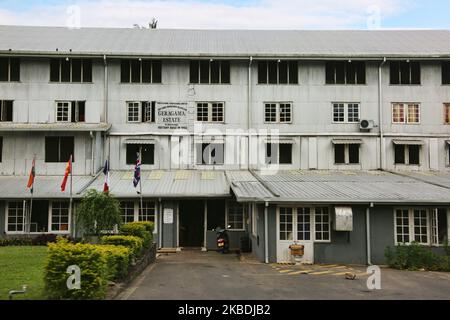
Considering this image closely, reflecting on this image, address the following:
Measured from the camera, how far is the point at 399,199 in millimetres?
22203

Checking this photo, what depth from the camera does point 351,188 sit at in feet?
80.6

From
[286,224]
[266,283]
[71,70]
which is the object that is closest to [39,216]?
[71,70]

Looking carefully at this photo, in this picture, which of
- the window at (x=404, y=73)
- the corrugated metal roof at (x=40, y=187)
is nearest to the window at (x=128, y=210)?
the corrugated metal roof at (x=40, y=187)

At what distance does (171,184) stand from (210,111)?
19.8 ft

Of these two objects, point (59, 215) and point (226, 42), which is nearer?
point (59, 215)

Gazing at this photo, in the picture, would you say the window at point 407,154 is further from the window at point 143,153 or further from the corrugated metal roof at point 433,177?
the window at point 143,153

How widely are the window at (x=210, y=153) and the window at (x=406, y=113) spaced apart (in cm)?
1110

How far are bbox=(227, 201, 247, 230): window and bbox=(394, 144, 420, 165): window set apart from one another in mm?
10737

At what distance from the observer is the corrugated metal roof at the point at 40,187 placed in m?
26.8

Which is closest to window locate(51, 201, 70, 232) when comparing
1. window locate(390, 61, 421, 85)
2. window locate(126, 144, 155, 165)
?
window locate(126, 144, 155, 165)

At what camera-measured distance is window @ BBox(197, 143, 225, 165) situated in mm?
31859

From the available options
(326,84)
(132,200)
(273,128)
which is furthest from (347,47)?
(132,200)

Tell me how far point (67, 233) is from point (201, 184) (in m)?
7.60

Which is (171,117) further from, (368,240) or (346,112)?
(368,240)
